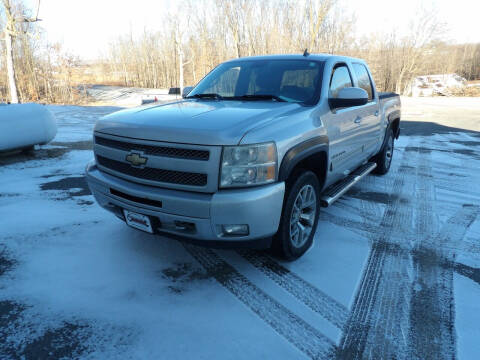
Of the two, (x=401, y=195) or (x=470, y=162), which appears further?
(x=470, y=162)

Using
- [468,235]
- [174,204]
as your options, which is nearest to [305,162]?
[174,204]

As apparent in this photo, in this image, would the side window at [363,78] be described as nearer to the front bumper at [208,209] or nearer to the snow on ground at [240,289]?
the snow on ground at [240,289]

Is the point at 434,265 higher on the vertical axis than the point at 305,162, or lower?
lower

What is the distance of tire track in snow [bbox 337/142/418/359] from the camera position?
6.77ft

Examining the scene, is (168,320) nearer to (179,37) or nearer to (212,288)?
(212,288)

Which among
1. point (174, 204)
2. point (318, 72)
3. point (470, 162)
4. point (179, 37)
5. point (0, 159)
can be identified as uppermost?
A: point (179, 37)

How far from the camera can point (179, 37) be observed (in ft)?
96.1

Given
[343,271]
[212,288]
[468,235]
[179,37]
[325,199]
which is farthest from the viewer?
[179,37]

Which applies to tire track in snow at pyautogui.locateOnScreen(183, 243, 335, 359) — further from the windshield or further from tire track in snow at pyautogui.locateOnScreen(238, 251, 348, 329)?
the windshield

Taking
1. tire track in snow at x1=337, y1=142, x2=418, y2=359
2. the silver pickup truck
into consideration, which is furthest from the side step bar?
tire track in snow at x1=337, y1=142, x2=418, y2=359

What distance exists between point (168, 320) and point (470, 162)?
7126 millimetres

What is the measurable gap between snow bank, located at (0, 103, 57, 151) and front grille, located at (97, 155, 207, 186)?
4794 mm

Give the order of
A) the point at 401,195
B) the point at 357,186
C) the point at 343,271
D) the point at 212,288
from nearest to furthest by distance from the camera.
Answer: the point at 212,288, the point at 343,271, the point at 401,195, the point at 357,186

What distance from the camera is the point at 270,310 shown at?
2.38 m
